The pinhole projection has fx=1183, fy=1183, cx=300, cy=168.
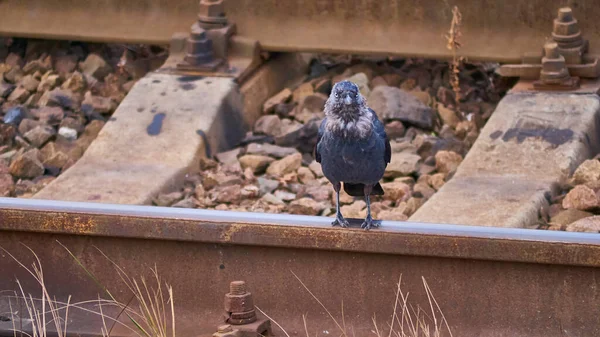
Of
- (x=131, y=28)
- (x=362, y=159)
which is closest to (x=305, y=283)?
(x=362, y=159)

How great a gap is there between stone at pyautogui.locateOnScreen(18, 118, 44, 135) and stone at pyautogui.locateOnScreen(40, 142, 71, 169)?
0.28m

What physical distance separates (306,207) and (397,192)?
1.68 ft

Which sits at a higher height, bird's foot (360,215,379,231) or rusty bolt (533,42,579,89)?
rusty bolt (533,42,579,89)

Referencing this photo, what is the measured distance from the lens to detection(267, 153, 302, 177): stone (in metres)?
6.73

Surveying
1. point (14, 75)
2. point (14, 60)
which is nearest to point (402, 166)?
point (14, 75)

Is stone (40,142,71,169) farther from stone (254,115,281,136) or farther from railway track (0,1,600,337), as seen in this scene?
stone (254,115,281,136)

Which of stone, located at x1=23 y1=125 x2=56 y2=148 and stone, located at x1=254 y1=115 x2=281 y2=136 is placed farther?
stone, located at x1=254 y1=115 x2=281 y2=136

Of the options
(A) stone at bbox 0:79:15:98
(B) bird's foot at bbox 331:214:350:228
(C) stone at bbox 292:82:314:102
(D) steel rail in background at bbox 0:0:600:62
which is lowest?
(A) stone at bbox 0:79:15:98

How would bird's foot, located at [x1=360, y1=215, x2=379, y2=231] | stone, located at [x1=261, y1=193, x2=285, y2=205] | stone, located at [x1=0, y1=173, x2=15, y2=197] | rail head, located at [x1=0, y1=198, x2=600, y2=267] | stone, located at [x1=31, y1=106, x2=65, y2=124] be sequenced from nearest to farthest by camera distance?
1. rail head, located at [x1=0, y1=198, x2=600, y2=267]
2. bird's foot, located at [x1=360, y1=215, x2=379, y2=231]
3. stone, located at [x1=261, y1=193, x2=285, y2=205]
4. stone, located at [x1=0, y1=173, x2=15, y2=197]
5. stone, located at [x1=31, y1=106, x2=65, y2=124]

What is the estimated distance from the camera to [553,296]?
3.94 meters

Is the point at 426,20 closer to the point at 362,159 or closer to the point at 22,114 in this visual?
the point at 22,114

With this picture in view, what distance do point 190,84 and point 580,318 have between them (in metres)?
4.03

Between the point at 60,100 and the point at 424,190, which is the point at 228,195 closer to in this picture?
the point at 424,190

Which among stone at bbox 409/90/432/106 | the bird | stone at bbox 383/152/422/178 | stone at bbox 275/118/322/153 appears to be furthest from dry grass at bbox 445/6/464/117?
the bird
